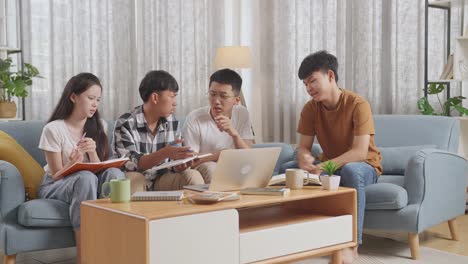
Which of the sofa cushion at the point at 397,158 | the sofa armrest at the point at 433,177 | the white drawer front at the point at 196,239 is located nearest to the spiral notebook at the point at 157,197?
the white drawer front at the point at 196,239

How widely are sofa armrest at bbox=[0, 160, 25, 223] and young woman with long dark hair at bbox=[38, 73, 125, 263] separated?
15cm

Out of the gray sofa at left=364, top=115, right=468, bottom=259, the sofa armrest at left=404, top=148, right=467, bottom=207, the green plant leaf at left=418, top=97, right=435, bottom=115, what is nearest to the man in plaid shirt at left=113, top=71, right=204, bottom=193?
the gray sofa at left=364, top=115, right=468, bottom=259

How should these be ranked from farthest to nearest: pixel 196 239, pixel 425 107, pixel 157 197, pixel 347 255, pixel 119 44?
1. pixel 119 44
2. pixel 425 107
3. pixel 347 255
4. pixel 157 197
5. pixel 196 239

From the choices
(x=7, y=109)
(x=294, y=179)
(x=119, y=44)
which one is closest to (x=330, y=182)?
(x=294, y=179)

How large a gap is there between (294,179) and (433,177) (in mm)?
896

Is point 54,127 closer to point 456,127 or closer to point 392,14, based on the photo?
point 456,127

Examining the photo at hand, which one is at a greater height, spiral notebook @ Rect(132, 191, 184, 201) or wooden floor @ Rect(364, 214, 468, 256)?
spiral notebook @ Rect(132, 191, 184, 201)

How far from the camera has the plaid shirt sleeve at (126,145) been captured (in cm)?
297

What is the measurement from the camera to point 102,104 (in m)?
4.93

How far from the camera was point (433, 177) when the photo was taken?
10.1ft

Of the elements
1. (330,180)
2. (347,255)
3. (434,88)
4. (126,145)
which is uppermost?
(434,88)

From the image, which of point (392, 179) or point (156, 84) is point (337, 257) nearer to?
point (392, 179)

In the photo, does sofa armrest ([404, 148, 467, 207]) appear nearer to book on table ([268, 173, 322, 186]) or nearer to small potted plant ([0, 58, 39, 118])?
book on table ([268, 173, 322, 186])

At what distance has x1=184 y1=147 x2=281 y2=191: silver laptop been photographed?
2.43 meters
